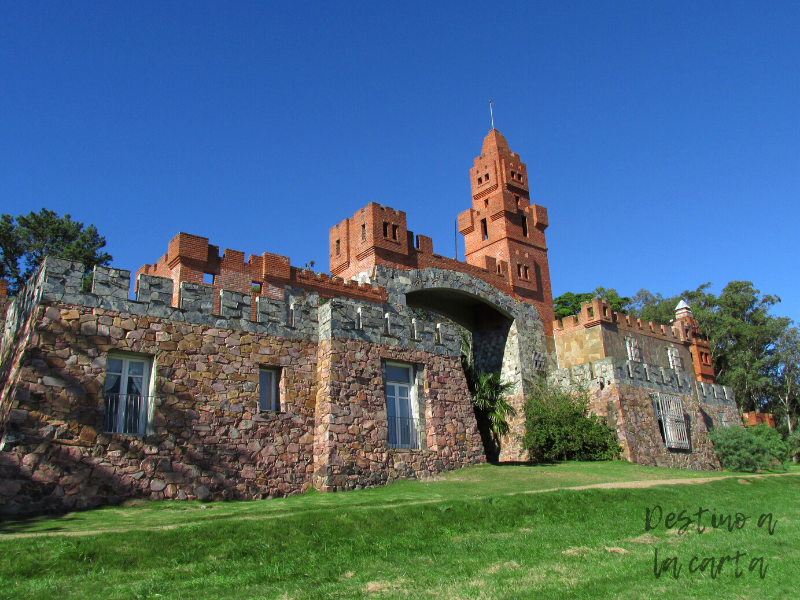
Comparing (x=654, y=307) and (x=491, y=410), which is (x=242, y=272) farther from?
(x=654, y=307)

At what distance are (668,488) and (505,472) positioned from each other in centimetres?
433

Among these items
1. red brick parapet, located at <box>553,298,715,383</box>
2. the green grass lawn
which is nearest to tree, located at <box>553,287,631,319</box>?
red brick parapet, located at <box>553,298,715,383</box>

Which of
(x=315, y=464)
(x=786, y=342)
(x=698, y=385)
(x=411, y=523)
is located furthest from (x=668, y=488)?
(x=786, y=342)

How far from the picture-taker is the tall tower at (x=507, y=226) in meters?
28.8

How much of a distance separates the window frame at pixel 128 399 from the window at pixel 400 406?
582cm

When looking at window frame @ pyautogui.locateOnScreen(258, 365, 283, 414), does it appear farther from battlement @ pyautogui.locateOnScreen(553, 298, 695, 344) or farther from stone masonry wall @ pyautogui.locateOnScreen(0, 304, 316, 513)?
battlement @ pyautogui.locateOnScreen(553, 298, 695, 344)

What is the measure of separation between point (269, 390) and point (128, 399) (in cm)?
345

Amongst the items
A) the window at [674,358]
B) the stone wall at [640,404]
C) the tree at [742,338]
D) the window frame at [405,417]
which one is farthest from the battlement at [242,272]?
the tree at [742,338]

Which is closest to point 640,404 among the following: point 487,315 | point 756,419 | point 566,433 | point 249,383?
point 566,433

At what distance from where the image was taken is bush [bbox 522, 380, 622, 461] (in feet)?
76.5

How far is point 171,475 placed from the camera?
1376 cm

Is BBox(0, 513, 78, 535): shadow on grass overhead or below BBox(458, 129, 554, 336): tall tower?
below

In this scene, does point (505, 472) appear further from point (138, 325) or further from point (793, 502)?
point (138, 325)

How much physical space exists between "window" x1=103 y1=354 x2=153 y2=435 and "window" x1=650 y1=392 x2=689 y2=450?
62.2 feet
